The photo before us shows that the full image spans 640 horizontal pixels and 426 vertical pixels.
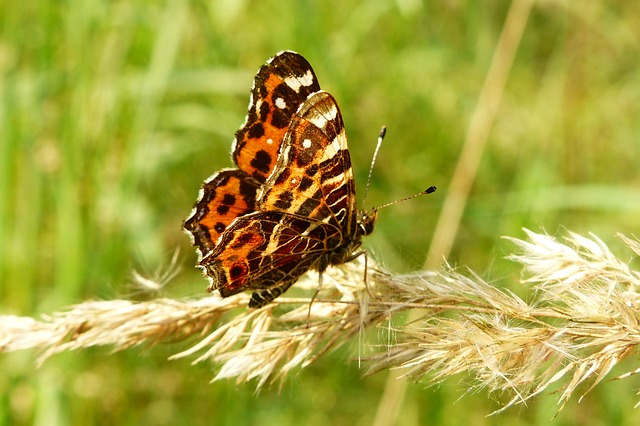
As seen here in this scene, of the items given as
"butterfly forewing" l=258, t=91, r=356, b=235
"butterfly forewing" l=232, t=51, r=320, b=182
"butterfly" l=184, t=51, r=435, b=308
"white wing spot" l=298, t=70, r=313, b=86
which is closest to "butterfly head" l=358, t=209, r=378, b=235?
"butterfly" l=184, t=51, r=435, b=308

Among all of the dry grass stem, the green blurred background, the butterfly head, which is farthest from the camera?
the green blurred background

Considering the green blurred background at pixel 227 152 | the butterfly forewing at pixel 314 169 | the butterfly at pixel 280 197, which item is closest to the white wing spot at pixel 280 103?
the butterfly at pixel 280 197

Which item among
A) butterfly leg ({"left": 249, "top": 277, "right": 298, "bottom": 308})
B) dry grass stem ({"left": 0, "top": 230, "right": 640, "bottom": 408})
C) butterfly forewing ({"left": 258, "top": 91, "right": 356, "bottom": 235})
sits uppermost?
butterfly forewing ({"left": 258, "top": 91, "right": 356, "bottom": 235})

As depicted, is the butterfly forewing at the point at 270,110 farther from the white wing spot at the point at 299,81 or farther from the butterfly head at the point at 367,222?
the butterfly head at the point at 367,222

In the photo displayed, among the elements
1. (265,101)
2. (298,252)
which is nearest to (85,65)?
(265,101)

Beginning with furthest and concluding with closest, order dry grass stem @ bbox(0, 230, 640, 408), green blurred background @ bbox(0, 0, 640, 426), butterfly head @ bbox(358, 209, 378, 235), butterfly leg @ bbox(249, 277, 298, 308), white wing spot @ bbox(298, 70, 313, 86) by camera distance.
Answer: green blurred background @ bbox(0, 0, 640, 426)
butterfly head @ bbox(358, 209, 378, 235)
white wing spot @ bbox(298, 70, 313, 86)
butterfly leg @ bbox(249, 277, 298, 308)
dry grass stem @ bbox(0, 230, 640, 408)

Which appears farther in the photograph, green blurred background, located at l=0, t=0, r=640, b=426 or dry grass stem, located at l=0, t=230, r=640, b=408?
green blurred background, located at l=0, t=0, r=640, b=426

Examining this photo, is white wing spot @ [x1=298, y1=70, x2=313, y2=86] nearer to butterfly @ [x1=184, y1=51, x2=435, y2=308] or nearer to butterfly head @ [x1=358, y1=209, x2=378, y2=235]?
butterfly @ [x1=184, y1=51, x2=435, y2=308]
